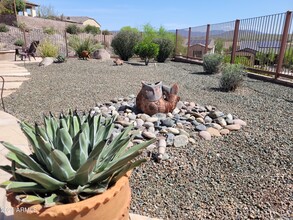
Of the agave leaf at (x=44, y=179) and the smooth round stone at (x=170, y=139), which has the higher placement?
the agave leaf at (x=44, y=179)

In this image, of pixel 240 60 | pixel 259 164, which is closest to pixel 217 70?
pixel 240 60

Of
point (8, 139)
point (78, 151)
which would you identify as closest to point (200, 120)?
point (8, 139)

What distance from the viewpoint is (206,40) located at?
1294cm

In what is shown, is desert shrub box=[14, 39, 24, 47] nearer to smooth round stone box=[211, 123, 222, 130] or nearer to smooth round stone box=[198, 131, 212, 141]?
smooth round stone box=[211, 123, 222, 130]

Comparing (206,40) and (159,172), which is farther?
(206,40)

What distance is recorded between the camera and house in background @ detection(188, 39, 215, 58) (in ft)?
42.7

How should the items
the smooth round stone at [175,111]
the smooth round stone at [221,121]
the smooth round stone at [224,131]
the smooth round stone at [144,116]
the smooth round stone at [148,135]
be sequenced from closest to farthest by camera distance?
the smooth round stone at [148,135]
the smooth round stone at [224,131]
the smooth round stone at [221,121]
the smooth round stone at [144,116]
the smooth round stone at [175,111]

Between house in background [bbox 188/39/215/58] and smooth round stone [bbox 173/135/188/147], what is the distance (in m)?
10.8

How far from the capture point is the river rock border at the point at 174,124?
Answer: 118 inches

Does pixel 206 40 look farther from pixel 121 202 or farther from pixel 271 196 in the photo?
pixel 121 202

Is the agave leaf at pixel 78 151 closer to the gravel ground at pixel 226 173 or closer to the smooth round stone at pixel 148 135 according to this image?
the gravel ground at pixel 226 173

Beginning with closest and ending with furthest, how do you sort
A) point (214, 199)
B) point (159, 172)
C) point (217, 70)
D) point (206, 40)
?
point (214, 199)
point (159, 172)
point (217, 70)
point (206, 40)

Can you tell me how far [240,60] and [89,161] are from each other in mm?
10020

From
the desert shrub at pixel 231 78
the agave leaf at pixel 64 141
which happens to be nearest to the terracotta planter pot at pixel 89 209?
the agave leaf at pixel 64 141
